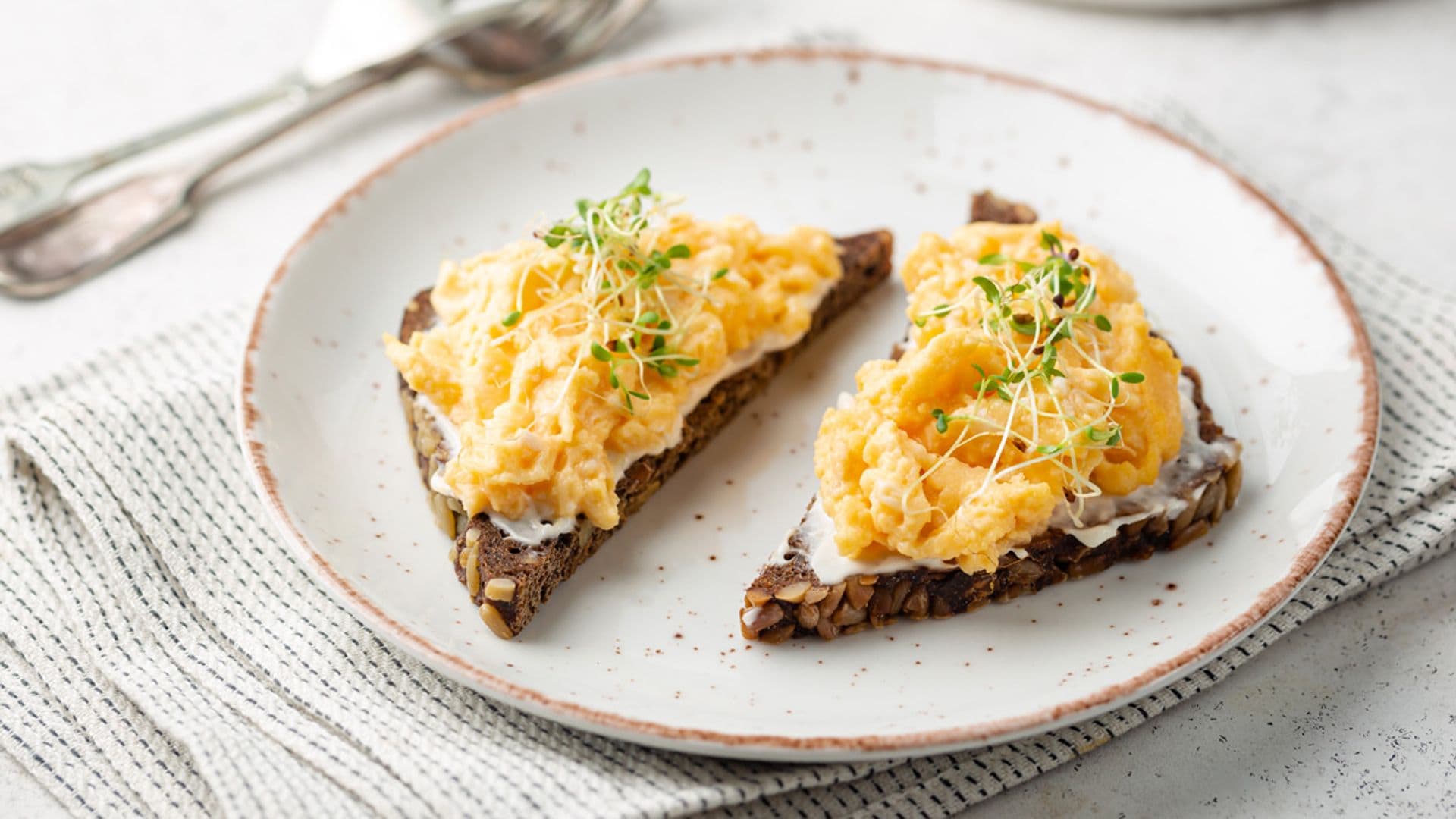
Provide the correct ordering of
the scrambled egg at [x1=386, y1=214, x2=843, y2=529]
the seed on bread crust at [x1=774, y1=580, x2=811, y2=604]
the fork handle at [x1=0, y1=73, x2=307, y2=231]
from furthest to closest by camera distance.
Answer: the fork handle at [x1=0, y1=73, x2=307, y2=231], the scrambled egg at [x1=386, y1=214, x2=843, y2=529], the seed on bread crust at [x1=774, y1=580, x2=811, y2=604]

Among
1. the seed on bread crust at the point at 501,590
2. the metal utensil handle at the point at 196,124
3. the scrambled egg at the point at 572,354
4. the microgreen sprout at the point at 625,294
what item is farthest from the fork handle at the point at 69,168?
the seed on bread crust at the point at 501,590

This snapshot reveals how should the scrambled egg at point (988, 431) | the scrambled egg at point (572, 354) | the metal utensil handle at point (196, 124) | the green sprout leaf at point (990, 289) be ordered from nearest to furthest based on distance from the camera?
the scrambled egg at point (988, 431), the scrambled egg at point (572, 354), the green sprout leaf at point (990, 289), the metal utensil handle at point (196, 124)

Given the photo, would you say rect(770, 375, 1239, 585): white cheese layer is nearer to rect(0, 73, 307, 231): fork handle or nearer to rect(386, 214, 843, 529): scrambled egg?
rect(386, 214, 843, 529): scrambled egg

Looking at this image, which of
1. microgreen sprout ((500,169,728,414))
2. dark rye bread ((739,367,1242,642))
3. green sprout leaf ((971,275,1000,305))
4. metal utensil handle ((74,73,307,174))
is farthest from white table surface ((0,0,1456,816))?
microgreen sprout ((500,169,728,414))

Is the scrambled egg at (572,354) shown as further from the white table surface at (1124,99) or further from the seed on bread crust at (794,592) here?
the white table surface at (1124,99)

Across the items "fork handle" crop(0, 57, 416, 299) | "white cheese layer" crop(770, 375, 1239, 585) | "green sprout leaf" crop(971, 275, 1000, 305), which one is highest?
"green sprout leaf" crop(971, 275, 1000, 305)

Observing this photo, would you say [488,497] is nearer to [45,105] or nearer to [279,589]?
[279,589]

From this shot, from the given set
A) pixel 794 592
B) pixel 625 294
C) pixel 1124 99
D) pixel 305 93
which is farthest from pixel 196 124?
pixel 1124 99
